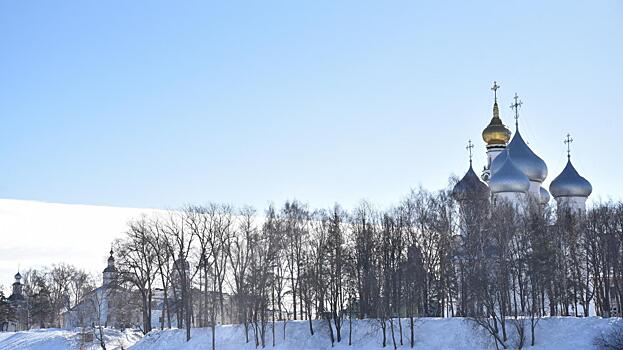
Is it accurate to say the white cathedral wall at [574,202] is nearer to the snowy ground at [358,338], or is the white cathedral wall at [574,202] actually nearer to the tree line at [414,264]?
the tree line at [414,264]

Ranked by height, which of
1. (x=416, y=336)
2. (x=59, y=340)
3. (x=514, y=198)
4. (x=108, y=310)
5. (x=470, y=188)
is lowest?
(x=59, y=340)

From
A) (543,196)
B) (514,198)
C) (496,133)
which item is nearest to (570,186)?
(543,196)

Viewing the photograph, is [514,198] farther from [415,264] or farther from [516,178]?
[415,264]

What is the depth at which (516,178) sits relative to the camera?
57.6 metres

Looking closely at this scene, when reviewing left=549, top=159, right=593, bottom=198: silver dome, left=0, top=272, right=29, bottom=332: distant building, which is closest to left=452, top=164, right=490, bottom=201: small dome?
→ left=549, top=159, right=593, bottom=198: silver dome

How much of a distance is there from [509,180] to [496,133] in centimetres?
805

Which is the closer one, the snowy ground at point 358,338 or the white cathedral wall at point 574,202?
the snowy ground at point 358,338

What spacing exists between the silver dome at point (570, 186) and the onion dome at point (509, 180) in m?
4.57

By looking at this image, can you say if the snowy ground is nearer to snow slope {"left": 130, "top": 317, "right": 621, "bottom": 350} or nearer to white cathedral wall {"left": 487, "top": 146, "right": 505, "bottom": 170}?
snow slope {"left": 130, "top": 317, "right": 621, "bottom": 350}

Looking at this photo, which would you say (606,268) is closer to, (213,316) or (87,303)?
(213,316)

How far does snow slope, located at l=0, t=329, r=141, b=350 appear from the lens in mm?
60625

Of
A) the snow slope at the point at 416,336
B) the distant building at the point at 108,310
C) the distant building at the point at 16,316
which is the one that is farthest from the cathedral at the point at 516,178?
the distant building at the point at 16,316

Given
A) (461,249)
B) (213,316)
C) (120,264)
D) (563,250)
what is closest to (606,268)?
(563,250)

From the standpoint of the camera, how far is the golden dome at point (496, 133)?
6475 centimetres
